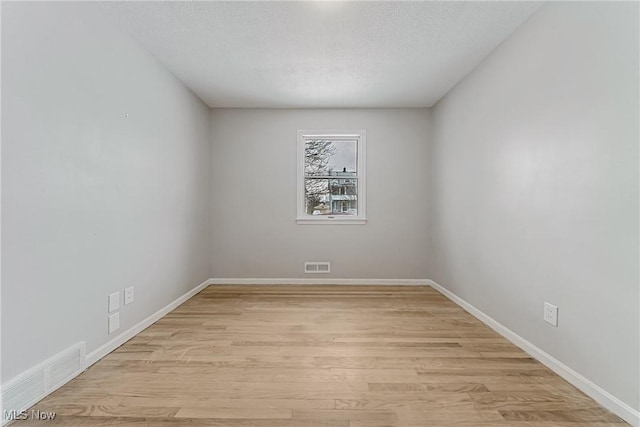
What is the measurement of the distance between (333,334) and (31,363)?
1950mm

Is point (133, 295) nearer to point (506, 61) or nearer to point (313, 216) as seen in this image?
point (313, 216)

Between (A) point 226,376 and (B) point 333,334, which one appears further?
(B) point 333,334

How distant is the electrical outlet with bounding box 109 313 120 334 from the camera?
247cm

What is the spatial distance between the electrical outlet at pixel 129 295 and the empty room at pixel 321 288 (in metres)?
0.03

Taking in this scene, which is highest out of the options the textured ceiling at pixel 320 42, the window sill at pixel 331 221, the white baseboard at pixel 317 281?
the textured ceiling at pixel 320 42

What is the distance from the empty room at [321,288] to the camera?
1.72 m

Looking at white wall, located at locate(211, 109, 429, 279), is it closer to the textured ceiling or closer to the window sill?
the window sill

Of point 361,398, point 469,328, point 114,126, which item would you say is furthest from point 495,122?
point 114,126

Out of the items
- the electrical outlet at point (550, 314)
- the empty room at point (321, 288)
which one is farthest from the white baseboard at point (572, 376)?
the electrical outlet at point (550, 314)

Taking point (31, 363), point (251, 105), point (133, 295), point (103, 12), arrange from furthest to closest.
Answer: point (251, 105), point (133, 295), point (103, 12), point (31, 363)

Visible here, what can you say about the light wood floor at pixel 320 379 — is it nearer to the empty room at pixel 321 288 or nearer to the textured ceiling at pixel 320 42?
the empty room at pixel 321 288

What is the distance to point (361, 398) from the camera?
1.85 meters

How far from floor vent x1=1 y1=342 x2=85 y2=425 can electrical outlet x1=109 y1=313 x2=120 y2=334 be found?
0.96ft

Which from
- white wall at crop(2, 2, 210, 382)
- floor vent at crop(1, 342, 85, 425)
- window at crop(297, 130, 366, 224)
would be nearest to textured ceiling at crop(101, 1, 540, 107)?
white wall at crop(2, 2, 210, 382)
